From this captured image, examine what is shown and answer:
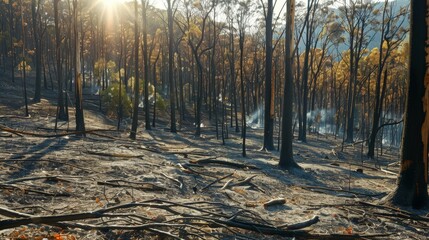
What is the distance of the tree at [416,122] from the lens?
18.6ft

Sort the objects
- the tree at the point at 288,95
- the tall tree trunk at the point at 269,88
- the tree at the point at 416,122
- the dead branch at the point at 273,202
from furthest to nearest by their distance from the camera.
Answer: the tall tree trunk at the point at 269,88, the tree at the point at 288,95, the tree at the point at 416,122, the dead branch at the point at 273,202

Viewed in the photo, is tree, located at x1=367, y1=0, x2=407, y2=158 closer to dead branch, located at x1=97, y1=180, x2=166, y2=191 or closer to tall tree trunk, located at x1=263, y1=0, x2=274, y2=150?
tall tree trunk, located at x1=263, y1=0, x2=274, y2=150

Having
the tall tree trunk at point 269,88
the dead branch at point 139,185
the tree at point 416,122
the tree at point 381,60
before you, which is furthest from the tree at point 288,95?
the tree at point 381,60

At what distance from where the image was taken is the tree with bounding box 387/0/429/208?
5672 mm

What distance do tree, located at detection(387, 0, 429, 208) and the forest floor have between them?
38 centimetres

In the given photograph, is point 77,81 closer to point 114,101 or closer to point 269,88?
point 269,88

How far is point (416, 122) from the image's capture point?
5703 mm

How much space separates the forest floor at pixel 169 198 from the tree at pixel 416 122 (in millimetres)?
383

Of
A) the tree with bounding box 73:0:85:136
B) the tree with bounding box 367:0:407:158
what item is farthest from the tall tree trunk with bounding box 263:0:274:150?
the tree with bounding box 73:0:85:136

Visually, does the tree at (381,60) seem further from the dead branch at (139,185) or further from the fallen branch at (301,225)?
the dead branch at (139,185)

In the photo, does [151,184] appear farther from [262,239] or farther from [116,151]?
[116,151]

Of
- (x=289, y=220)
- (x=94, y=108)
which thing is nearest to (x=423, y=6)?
(x=289, y=220)

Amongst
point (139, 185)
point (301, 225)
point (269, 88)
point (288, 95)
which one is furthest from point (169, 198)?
point (269, 88)

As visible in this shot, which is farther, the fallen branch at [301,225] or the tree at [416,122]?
the tree at [416,122]
